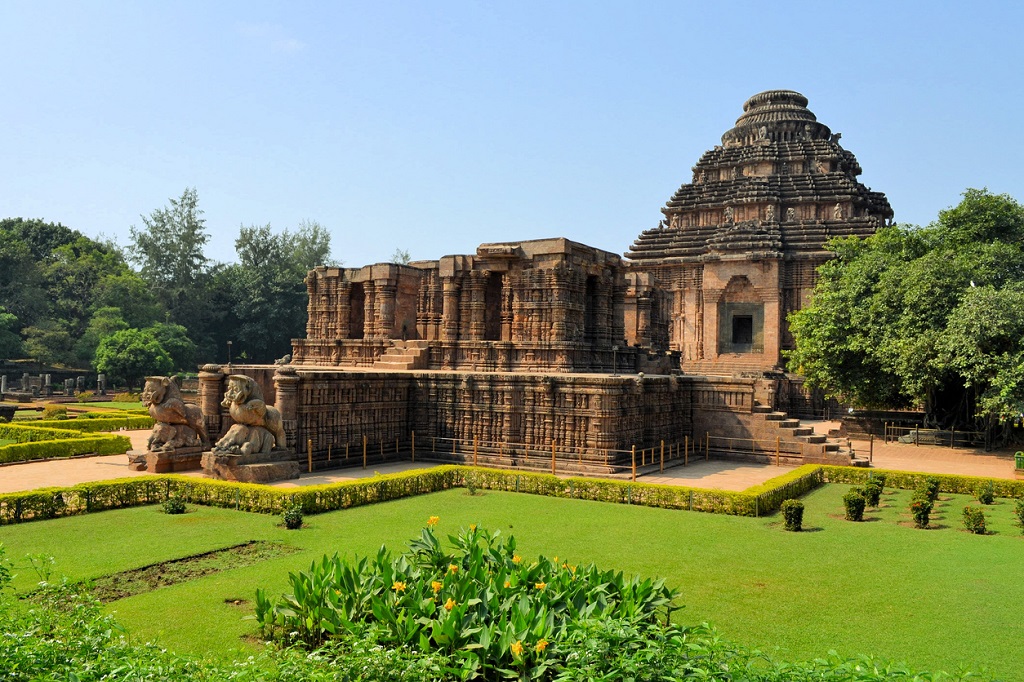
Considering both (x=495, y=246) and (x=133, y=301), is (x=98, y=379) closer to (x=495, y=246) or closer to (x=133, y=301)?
(x=133, y=301)

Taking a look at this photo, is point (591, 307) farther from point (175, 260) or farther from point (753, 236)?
point (175, 260)

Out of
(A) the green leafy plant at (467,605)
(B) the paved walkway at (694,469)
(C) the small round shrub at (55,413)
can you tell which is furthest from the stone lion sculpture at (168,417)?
(C) the small round shrub at (55,413)

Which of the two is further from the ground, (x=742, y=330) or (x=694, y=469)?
(x=742, y=330)

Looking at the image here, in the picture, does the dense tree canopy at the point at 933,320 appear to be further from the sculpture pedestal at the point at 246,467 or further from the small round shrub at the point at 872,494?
the sculpture pedestal at the point at 246,467

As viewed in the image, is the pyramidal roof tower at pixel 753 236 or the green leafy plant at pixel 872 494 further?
the pyramidal roof tower at pixel 753 236

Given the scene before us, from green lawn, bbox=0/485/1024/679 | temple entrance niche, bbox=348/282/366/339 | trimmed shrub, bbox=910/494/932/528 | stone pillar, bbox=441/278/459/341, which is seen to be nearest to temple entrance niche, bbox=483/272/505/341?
stone pillar, bbox=441/278/459/341

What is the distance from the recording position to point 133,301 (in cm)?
5184

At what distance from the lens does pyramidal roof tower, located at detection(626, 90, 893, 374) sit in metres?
37.2

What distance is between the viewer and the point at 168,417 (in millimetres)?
16406

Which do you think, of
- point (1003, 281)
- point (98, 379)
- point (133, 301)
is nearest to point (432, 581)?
point (1003, 281)

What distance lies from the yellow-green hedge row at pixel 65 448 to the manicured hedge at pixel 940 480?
1700cm

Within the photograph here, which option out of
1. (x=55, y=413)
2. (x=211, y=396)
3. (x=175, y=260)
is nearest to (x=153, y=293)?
(x=175, y=260)

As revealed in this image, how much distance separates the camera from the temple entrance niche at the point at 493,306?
23688mm

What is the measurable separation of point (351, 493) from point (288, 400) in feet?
13.6
